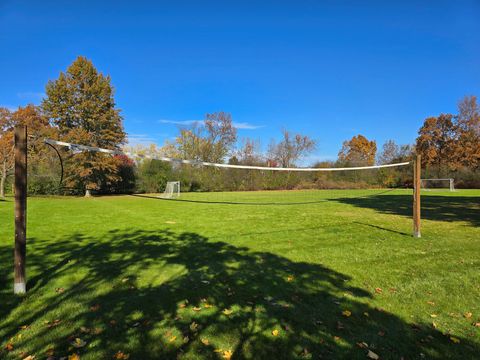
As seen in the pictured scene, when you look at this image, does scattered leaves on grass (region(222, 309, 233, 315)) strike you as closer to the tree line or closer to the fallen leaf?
the fallen leaf

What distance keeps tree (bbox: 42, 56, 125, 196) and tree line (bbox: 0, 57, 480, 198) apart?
7 centimetres

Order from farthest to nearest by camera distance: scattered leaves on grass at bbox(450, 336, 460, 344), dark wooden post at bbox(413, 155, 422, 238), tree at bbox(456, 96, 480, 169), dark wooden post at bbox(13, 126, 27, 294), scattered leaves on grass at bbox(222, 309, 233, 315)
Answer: tree at bbox(456, 96, 480, 169), dark wooden post at bbox(413, 155, 422, 238), dark wooden post at bbox(13, 126, 27, 294), scattered leaves on grass at bbox(222, 309, 233, 315), scattered leaves on grass at bbox(450, 336, 460, 344)

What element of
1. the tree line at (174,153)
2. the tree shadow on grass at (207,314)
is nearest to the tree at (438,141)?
the tree line at (174,153)

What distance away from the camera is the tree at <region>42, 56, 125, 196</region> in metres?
25.8

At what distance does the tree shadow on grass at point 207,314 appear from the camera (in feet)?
9.53

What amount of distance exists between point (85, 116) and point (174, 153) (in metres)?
21.8

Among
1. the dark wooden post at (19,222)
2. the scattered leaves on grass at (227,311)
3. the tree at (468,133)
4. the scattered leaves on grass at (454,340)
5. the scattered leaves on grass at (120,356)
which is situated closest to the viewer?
the scattered leaves on grass at (120,356)

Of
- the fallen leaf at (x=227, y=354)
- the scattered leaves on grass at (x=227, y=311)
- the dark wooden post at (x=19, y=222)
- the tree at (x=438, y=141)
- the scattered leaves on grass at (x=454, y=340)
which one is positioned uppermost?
the tree at (x=438, y=141)

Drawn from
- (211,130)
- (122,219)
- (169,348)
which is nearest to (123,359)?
(169,348)

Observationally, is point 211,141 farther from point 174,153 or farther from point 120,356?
point 120,356

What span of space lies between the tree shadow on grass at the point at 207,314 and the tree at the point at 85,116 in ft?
73.0

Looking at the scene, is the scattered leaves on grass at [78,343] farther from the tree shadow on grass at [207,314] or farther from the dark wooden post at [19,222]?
the dark wooden post at [19,222]

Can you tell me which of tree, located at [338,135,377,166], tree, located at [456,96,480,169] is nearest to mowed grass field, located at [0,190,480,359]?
tree, located at [456,96,480,169]

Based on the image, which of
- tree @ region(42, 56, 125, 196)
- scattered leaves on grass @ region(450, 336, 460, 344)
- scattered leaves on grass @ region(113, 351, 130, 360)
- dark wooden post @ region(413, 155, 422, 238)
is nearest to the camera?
scattered leaves on grass @ region(113, 351, 130, 360)
